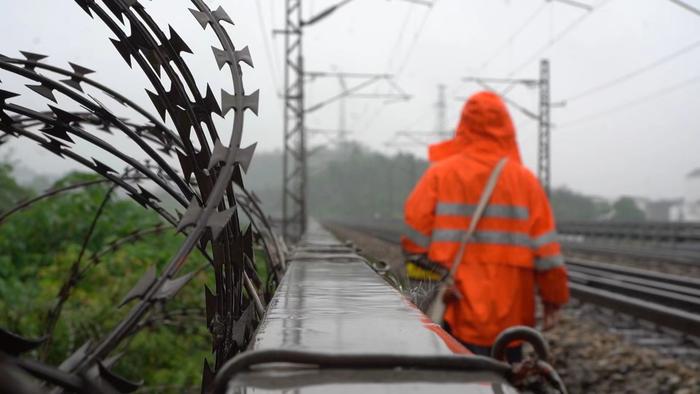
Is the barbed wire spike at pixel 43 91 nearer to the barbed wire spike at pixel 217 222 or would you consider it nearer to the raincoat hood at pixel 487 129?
the barbed wire spike at pixel 217 222

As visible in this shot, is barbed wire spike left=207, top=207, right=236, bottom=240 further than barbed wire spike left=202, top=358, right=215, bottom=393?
No

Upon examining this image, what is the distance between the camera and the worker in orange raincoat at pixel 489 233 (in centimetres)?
370

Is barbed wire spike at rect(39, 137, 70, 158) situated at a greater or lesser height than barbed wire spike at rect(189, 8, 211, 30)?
lesser

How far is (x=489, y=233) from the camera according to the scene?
12.3 feet

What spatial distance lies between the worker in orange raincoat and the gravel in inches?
24.2

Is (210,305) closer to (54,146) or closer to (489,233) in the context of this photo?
(54,146)

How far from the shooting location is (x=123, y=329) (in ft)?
2.68

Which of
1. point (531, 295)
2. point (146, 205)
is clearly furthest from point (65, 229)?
point (146, 205)

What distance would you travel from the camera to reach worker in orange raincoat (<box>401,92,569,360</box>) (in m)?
3.70

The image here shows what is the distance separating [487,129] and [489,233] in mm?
607

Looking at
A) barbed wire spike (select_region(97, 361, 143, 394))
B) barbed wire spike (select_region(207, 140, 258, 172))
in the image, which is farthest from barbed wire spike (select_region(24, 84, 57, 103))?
barbed wire spike (select_region(97, 361, 143, 394))

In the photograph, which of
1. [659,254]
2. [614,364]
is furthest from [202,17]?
[659,254]

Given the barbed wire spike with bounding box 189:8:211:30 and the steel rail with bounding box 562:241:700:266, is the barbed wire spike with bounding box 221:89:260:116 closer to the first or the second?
the barbed wire spike with bounding box 189:8:211:30

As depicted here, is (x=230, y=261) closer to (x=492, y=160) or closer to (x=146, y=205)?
(x=146, y=205)
